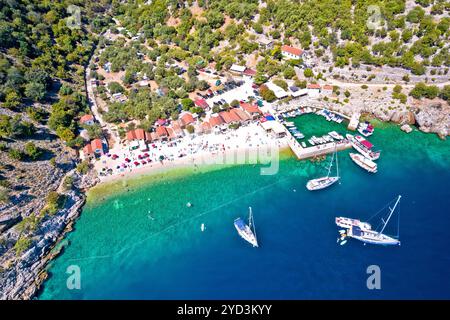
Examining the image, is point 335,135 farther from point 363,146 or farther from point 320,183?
point 320,183

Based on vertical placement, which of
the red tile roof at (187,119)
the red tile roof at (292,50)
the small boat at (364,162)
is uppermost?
the red tile roof at (292,50)

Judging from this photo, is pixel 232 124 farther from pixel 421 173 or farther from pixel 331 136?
pixel 421 173

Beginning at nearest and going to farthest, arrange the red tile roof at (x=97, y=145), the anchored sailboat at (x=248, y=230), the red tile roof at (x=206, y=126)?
the anchored sailboat at (x=248, y=230), the red tile roof at (x=97, y=145), the red tile roof at (x=206, y=126)

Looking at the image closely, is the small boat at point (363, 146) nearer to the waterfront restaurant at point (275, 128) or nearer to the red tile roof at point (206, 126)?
the waterfront restaurant at point (275, 128)

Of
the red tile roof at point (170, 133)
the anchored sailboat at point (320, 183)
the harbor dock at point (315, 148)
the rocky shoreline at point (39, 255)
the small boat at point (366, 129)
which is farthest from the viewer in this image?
the red tile roof at point (170, 133)

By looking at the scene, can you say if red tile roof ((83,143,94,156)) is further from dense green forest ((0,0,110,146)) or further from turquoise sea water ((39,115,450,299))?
turquoise sea water ((39,115,450,299))

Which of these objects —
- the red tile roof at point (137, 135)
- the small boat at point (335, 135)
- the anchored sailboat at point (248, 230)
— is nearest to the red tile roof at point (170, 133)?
the red tile roof at point (137, 135)
